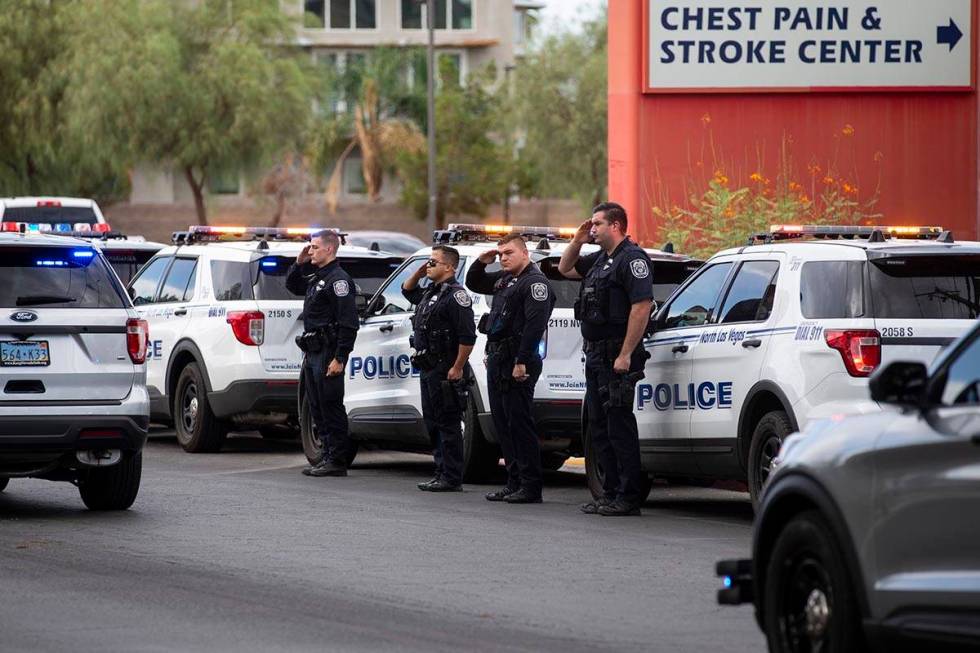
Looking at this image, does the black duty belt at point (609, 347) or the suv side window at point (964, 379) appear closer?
the suv side window at point (964, 379)

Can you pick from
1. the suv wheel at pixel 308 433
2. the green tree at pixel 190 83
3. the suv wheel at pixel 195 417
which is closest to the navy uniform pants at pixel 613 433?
the suv wheel at pixel 308 433

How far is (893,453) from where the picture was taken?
248 inches

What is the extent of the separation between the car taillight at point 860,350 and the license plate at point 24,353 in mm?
4846

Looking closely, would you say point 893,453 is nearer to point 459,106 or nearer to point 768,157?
point 768,157

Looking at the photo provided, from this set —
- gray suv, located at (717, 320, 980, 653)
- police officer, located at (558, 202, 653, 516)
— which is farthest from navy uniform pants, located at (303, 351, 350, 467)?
gray suv, located at (717, 320, 980, 653)

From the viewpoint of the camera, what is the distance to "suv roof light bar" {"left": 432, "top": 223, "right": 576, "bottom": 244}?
596 inches

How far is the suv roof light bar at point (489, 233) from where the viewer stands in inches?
596

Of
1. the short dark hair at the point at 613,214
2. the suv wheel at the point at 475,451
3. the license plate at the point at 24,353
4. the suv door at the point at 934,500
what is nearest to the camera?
the suv door at the point at 934,500

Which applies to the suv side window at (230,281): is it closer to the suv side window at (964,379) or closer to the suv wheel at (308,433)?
the suv wheel at (308,433)

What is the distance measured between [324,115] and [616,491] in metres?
64.6

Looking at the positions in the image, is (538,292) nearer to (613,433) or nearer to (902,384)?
(613,433)

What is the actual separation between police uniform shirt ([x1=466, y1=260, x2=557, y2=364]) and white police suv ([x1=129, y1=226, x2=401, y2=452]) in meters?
3.63

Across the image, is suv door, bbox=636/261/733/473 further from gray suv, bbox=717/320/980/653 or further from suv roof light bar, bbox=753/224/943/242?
gray suv, bbox=717/320/980/653

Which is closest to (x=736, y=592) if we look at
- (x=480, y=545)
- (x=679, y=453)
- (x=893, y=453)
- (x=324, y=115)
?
(x=893, y=453)
